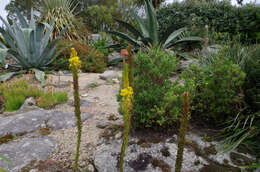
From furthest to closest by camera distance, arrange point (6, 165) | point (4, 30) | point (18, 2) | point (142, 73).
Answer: point (18, 2) → point (4, 30) → point (142, 73) → point (6, 165)

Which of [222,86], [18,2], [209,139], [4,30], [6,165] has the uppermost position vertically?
[18,2]

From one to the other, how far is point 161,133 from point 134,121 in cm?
29

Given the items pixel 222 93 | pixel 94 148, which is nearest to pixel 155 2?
pixel 222 93

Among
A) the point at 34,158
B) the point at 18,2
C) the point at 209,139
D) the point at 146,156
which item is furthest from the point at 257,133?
the point at 18,2

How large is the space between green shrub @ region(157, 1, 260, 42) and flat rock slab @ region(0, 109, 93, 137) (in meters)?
5.85

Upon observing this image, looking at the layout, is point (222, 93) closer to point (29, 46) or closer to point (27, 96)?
point (27, 96)

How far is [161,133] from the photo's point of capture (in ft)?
6.44

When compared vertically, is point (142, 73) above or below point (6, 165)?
above

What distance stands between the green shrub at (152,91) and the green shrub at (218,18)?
5.59 m

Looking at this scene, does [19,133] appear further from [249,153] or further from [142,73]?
[249,153]

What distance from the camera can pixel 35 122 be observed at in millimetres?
2340

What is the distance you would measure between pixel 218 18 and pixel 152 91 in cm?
761

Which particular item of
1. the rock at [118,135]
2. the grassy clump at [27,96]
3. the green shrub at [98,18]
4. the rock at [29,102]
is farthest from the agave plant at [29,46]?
the green shrub at [98,18]

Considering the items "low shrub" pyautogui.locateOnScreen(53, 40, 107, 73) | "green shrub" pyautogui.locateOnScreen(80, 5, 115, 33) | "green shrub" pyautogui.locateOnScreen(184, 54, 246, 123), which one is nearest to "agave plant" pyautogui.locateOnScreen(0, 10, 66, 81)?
"low shrub" pyautogui.locateOnScreen(53, 40, 107, 73)
